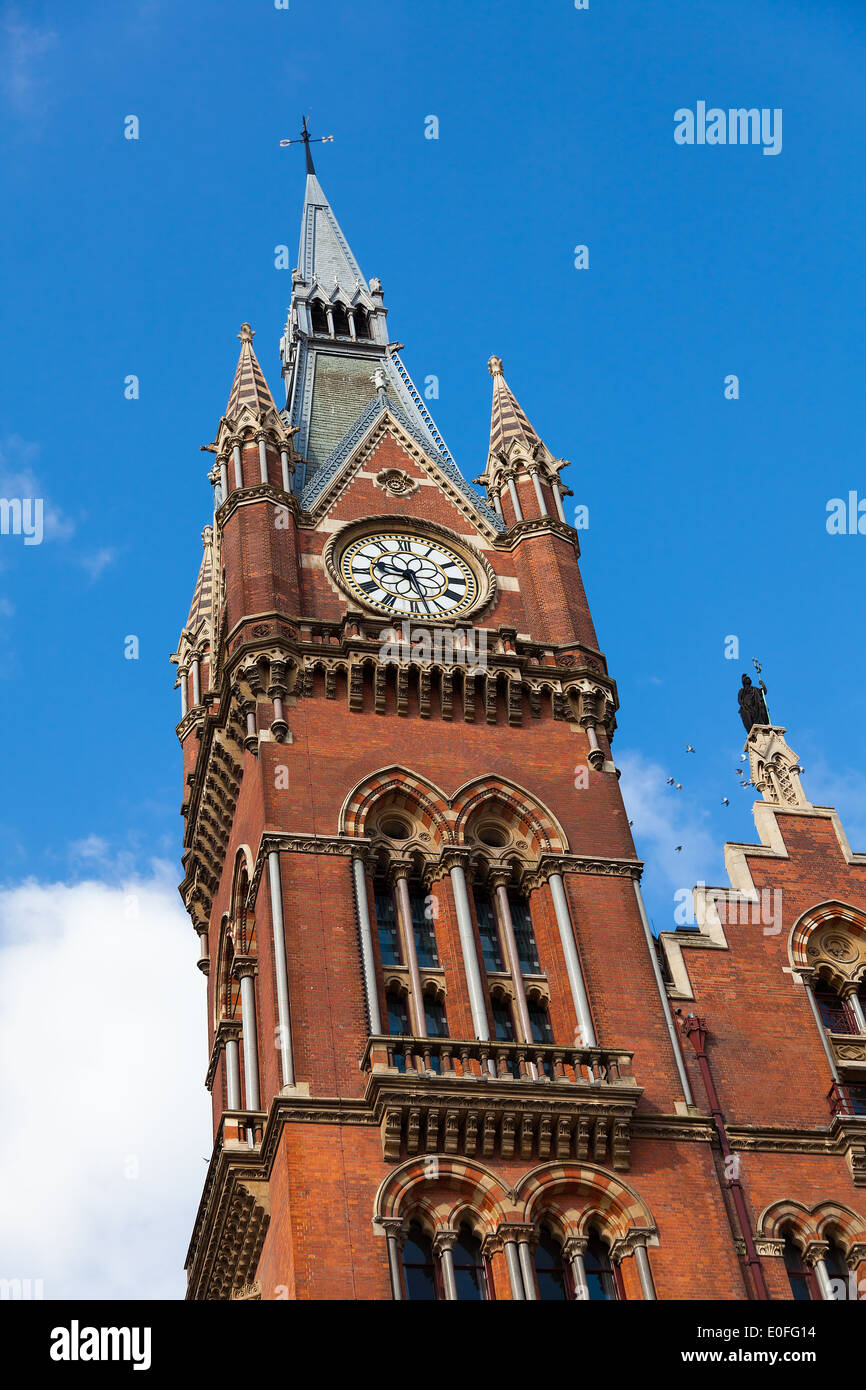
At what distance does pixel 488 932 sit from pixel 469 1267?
24.5 ft

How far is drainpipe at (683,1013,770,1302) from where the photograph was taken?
1320 inches

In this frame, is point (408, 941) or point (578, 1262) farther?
point (408, 941)

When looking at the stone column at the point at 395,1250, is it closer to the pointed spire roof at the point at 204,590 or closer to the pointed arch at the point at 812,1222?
the pointed arch at the point at 812,1222

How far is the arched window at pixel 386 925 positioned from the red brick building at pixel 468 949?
0.06 metres

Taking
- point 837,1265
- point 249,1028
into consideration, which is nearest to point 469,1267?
point 837,1265

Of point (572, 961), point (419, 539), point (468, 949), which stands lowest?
point (572, 961)

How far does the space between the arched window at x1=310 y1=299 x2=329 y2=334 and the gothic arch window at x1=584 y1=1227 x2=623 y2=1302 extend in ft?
105

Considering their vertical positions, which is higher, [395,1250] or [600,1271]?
[395,1250]

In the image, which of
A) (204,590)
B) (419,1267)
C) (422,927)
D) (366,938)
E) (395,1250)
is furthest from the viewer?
(204,590)

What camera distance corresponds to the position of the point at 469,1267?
32.6 meters

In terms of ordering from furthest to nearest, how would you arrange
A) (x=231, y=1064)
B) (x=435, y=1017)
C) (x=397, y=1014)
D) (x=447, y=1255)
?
(x=231, y=1064) < (x=435, y=1017) < (x=397, y=1014) < (x=447, y=1255)

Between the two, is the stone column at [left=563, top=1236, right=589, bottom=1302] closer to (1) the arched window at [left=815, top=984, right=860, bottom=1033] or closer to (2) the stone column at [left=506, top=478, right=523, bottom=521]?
(1) the arched window at [left=815, top=984, right=860, bottom=1033]

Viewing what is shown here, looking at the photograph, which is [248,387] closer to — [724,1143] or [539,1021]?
[539,1021]

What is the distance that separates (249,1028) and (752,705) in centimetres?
1426
